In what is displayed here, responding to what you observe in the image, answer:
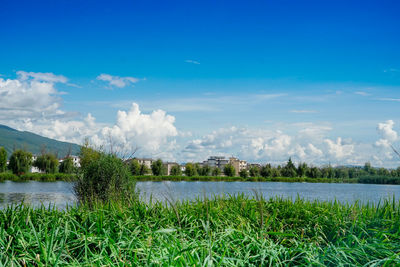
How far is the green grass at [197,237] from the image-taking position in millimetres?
3395

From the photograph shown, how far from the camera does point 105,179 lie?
11320 millimetres

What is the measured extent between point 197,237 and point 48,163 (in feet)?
187

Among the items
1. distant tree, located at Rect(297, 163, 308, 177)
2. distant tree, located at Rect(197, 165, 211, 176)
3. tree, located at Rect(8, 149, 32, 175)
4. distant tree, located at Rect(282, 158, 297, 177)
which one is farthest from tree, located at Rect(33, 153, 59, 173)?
distant tree, located at Rect(297, 163, 308, 177)

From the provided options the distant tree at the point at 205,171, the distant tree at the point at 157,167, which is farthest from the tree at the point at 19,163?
the distant tree at the point at 205,171

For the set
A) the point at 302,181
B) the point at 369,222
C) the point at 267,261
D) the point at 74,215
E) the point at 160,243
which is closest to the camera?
the point at 267,261

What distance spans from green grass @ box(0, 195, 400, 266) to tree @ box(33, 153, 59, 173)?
179 ft

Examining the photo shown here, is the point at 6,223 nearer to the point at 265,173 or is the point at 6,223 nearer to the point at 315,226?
the point at 315,226

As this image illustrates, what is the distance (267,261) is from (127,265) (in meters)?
1.42

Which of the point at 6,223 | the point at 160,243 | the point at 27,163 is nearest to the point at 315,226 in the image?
the point at 160,243

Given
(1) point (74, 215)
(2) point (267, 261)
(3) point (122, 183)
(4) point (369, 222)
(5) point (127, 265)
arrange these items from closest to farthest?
(5) point (127, 265) → (2) point (267, 261) → (4) point (369, 222) → (1) point (74, 215) → (3) point (122, 183)

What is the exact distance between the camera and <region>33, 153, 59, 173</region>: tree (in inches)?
2228

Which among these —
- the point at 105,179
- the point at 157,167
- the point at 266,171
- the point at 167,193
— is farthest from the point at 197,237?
the point at 266,171

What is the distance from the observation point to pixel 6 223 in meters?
5.46

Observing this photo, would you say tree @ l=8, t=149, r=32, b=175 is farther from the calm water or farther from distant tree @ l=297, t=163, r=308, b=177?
distant tree @ l=297, t=163, r=308, b=177
